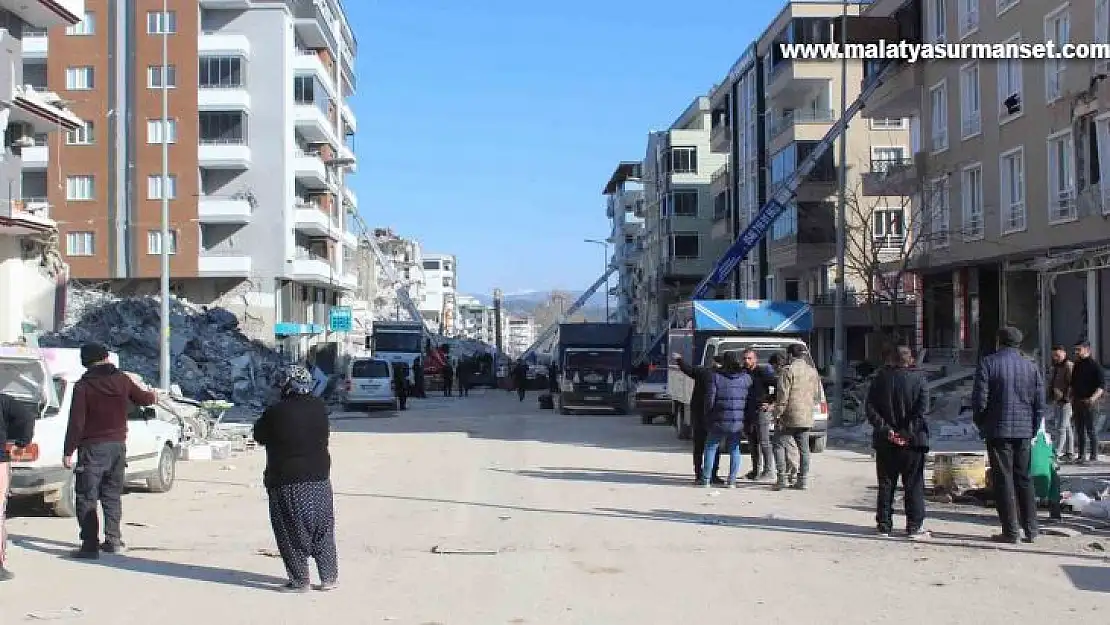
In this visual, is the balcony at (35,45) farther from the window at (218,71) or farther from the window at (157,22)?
the window at (218,71)

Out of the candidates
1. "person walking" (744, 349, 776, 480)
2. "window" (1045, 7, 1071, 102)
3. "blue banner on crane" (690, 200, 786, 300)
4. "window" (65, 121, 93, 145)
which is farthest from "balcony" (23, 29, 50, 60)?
"person walking" (744, 349, 776, 480)

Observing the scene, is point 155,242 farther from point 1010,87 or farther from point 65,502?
point 65,502

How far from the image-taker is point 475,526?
12.1 meters

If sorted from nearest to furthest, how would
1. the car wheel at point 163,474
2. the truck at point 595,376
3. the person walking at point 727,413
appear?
the car wheel at point 163,474 → the person walking at point 727,413 → the truck at point 595,376

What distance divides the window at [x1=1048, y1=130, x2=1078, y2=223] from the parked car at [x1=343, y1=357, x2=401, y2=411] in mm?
23029

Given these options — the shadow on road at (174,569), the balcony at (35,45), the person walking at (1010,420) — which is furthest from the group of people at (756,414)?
the balcony at (35,45)

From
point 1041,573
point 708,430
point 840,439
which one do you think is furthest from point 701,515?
point 840,439

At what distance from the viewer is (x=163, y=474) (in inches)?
607

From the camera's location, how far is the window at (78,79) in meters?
58.3

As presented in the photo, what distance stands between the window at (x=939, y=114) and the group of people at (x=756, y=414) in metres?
21.3

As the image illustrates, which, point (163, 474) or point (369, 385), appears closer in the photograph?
point (163, 474)

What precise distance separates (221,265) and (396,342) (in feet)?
36.1

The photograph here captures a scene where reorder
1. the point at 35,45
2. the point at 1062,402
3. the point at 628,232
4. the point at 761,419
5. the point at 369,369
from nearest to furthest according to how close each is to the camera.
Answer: the point at 761,419 → the point at 1062,402 → the point at 369,369 → the point at 35,45 → the point at 628,232

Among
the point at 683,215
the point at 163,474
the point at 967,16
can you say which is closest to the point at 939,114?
the point at 967,16
